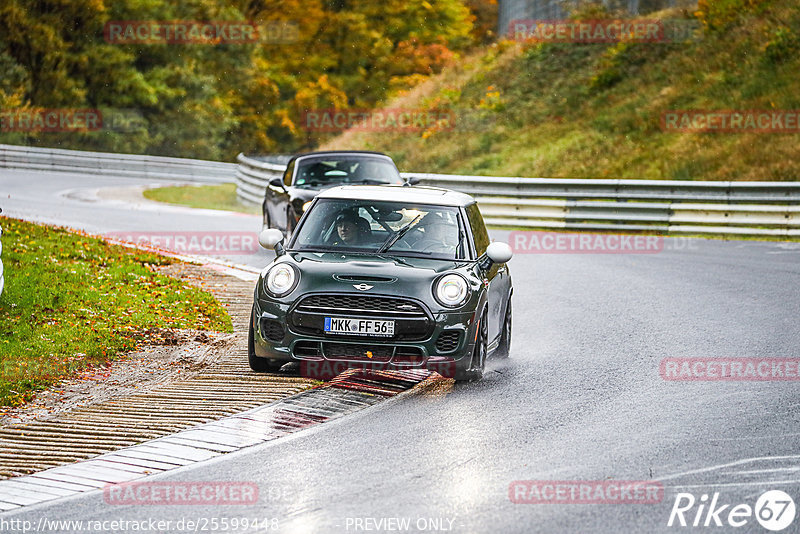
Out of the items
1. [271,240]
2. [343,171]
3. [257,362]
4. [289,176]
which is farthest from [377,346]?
[289,176]

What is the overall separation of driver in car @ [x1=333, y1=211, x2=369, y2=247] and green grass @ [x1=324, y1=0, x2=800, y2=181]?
711 inches

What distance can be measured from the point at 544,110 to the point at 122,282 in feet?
85.0

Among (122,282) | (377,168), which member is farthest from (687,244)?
(122,282)

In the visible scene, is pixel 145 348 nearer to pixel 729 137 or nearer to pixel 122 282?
pixel 122 282

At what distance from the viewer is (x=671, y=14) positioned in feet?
132

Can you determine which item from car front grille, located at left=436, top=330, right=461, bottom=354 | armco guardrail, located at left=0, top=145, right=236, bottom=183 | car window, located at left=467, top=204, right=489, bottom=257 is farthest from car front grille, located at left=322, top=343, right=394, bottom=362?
armco guardrail, located at left=0, top=145, right=236, bottom=183

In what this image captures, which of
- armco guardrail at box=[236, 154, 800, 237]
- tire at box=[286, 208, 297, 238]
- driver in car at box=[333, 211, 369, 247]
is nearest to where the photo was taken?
driver in car at box=[333, 211, 369, 247]

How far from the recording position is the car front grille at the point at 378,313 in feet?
29.1

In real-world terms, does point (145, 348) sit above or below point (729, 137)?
below

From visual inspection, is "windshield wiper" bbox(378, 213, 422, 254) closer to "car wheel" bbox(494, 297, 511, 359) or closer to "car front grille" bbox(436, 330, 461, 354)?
"car front grille" bbox(436, 330, 461, 354)

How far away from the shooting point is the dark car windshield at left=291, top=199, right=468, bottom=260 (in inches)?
389

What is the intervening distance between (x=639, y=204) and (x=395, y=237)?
13.5 m

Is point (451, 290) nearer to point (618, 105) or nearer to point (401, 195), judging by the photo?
point (401, 195)

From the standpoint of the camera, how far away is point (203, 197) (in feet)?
105
